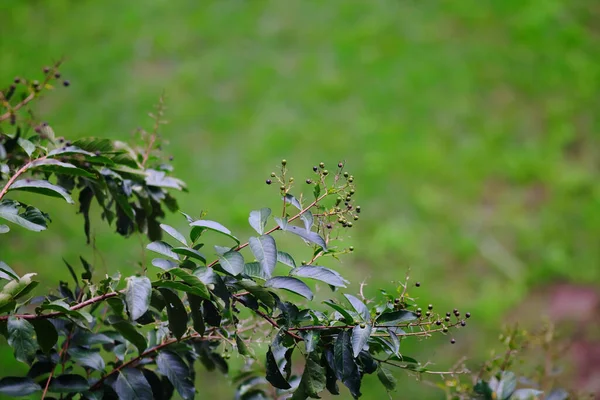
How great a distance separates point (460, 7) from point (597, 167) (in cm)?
191

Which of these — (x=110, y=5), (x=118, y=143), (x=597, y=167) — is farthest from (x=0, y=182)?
(x=110, y=5)

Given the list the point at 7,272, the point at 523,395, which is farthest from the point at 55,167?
the point at 523,395

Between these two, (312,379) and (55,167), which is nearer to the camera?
(312,379)

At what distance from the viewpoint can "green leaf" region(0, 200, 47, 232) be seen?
4.46ft

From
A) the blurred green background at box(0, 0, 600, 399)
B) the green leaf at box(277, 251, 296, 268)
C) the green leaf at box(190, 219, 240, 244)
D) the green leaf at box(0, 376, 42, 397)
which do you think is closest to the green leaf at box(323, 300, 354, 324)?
the green leaf at box(277, 251, 296, 268)

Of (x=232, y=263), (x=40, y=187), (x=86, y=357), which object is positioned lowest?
(x=86, y=357)

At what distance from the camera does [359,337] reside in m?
1.25

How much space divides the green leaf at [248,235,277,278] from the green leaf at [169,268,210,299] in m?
0.12

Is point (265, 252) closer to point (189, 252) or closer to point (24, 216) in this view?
point (189, 252)

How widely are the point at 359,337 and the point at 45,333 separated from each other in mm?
606

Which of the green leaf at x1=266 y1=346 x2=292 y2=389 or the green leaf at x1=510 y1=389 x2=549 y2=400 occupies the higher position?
the green leaf at x1=510 y1=389 x2=549 y2=400

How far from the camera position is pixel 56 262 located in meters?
3.80

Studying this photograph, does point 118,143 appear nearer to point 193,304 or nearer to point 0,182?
point 0,182

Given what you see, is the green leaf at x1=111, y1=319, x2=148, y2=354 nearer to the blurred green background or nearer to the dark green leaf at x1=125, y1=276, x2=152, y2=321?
the dark green leaf at x1=125, y1=276, x2=152, y2=321
